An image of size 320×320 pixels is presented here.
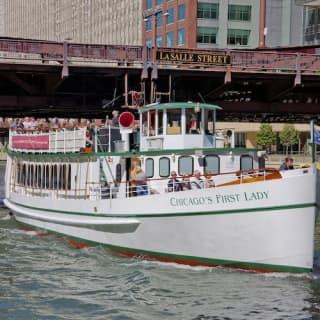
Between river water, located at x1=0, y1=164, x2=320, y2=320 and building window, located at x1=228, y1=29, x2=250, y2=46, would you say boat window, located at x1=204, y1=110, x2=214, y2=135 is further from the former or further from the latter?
building window, located at x1=228, y1=29, x2=250, y2=46

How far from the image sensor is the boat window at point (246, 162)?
20.8 metres

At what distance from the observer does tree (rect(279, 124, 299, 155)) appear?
87.1m

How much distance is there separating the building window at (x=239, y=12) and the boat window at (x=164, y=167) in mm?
73572

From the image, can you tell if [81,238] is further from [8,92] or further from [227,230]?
[8,92]

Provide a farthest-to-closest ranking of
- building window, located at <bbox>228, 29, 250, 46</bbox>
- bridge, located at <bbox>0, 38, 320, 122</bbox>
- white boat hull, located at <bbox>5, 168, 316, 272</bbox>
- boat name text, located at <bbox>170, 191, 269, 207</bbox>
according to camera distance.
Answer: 1. building window, located at <bbox>228, 29, 250, 46</bbox>
2. bridge, located at <bbox>0, 38, 320, 122</bbox>
3. boat name text, located at <bbox>170, 191, 269, 207</bbox>
4. white boat hull, located at <bbox>5, 168, 316, 272</bbox>

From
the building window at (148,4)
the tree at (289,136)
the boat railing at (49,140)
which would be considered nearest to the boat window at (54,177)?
the boat railing at (49,140)

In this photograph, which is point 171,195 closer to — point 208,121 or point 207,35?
point 208,121

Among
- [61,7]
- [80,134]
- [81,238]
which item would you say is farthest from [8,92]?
[61,7]

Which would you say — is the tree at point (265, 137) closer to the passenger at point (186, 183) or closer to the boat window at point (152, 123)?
the boat window at point (152, 123)

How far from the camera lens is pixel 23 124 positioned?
99.2ft

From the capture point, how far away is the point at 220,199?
57.6ft

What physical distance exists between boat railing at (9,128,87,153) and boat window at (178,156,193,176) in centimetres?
445

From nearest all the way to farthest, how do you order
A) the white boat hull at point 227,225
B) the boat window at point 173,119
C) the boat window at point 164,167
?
the white boat hull at point 227,225
the boat window at point 164,167
the boat window at point 173,119

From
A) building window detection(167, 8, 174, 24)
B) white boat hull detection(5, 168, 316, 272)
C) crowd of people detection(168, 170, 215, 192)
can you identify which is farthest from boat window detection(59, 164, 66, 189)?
building window detection(167, 8, 174, 24)
